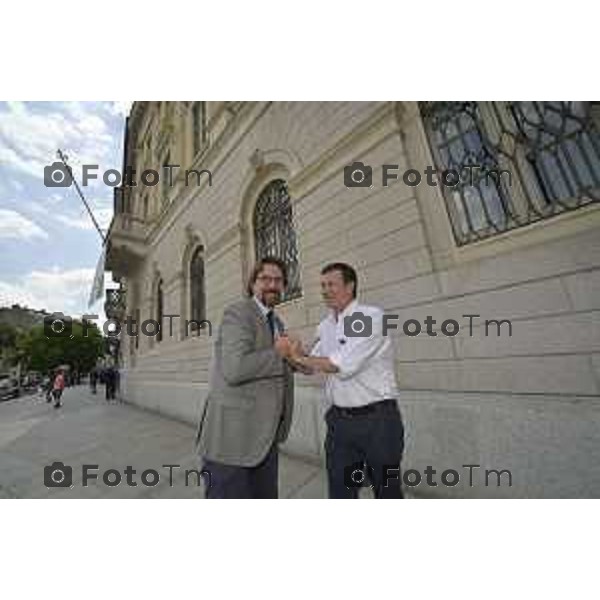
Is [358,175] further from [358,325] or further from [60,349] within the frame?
[60,349]

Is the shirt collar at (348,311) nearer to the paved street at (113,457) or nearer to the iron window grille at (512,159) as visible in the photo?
the iron window grille at (512,159)

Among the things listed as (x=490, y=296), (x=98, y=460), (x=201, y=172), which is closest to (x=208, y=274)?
(x=201, y=172)

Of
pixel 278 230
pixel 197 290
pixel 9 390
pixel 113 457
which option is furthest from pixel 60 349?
pixel 278 230

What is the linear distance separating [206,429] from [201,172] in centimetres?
768

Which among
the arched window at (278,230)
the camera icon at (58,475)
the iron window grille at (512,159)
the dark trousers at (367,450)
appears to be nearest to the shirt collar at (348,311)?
the dark trousers at (367,450)

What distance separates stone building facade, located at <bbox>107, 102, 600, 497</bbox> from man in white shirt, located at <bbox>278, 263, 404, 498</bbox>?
1.40m

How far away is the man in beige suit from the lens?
1.87 meters

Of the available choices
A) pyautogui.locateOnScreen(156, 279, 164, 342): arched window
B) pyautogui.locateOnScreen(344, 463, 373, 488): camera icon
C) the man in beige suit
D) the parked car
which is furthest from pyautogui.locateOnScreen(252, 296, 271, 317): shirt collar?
the parked car

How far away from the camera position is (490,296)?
318cm

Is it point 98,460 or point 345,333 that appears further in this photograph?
point 98,460

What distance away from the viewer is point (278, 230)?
6125 mm

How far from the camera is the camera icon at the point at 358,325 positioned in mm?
2105

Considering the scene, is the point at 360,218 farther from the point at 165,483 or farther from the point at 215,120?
the point at 215,120

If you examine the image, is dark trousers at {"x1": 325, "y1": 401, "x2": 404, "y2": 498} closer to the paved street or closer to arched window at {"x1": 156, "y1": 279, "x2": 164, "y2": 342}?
the paved street
